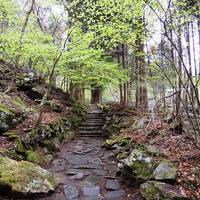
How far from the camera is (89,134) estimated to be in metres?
12.7

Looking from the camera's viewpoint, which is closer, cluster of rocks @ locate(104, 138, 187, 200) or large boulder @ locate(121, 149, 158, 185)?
cluster of rocks @ locate(104, 138, 187, 200)

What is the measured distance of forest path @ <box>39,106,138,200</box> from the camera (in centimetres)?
554

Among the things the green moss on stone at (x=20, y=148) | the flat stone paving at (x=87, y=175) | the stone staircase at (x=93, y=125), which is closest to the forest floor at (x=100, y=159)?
the flat stone paving at (x=87, y=175)

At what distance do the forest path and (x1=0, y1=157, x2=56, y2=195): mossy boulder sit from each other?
27 cm

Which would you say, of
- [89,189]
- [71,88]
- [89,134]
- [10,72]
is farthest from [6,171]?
[71,88]

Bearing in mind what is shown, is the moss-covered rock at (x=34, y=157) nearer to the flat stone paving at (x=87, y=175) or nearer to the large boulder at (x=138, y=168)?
the flat stone paving at (x=87, y=175)

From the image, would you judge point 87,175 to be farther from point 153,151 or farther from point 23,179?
point 23,179

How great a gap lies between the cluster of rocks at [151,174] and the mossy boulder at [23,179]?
1.71 metres

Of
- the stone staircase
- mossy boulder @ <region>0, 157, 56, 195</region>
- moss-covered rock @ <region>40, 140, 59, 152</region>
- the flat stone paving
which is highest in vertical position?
the stone staircase

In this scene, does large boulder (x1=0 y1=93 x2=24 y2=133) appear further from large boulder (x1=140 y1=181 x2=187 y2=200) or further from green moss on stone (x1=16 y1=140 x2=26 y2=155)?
large boulder (x1=140 y1=181 x2=187 y2=200)

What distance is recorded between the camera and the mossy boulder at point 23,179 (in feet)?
16.3

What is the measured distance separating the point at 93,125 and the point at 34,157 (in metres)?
6.62

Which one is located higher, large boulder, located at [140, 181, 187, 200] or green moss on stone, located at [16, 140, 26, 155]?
green moss on stone, located at [16, 140, 26, 155]

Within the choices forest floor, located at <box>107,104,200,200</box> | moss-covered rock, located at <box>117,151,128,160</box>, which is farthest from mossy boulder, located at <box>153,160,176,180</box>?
moss-covered rock, located at <box>117,151,128,160</box>
